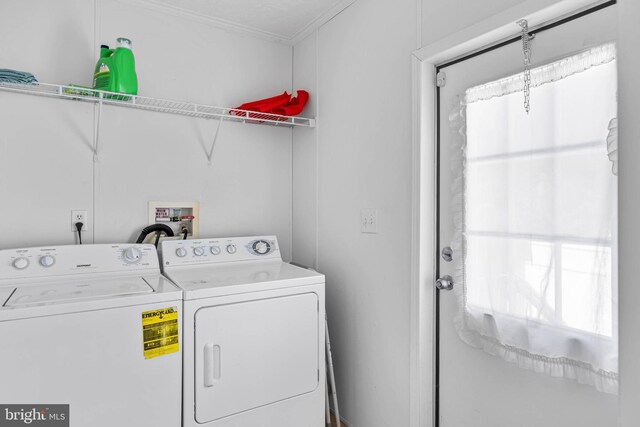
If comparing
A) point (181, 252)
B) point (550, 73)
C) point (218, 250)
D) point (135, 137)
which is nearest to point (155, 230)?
point (181, 252)

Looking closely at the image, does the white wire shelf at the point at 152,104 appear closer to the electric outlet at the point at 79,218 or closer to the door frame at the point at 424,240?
the electric outlet at the point at 79,218

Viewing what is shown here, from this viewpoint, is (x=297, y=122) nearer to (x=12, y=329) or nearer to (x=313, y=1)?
(x=313, y=1)

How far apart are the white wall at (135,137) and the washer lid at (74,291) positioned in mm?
417

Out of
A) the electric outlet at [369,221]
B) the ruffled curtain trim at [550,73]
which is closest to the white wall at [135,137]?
the electric outlet at [369,221]

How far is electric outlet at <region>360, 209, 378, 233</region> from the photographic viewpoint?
197cm

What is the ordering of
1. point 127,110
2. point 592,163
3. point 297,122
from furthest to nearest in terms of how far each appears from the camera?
1. point 297,122
2. point 127,110
3. point 592,163

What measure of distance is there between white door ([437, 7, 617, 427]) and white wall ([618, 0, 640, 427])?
450 millimetres

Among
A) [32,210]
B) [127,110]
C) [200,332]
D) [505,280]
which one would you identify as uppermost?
[127,110]

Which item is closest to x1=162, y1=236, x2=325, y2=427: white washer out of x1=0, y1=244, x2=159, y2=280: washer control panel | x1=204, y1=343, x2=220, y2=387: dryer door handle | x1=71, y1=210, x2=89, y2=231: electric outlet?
x1=204, y1=343, x2=220, y2=387: dryer door handle

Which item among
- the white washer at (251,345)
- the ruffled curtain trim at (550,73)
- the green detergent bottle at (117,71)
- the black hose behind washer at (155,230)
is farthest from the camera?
the black hose behind washer at (155,230)

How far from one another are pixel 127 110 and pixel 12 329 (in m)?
1.29

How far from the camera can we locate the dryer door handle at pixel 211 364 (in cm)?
162

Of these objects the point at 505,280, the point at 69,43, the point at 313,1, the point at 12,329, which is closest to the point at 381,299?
the point at 505,280

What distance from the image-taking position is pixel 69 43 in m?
2.01
